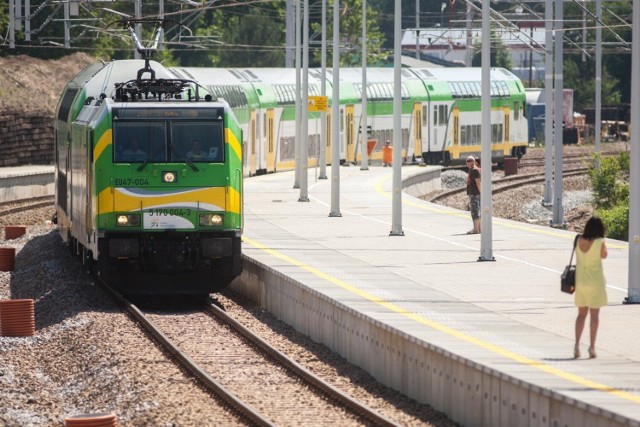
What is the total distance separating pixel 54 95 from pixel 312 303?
47.9 meters

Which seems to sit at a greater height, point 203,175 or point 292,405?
point 203,175

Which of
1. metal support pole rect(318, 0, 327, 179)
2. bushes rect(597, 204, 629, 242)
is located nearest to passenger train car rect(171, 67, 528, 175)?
metal support pole rect(318, 0, 327, 179)

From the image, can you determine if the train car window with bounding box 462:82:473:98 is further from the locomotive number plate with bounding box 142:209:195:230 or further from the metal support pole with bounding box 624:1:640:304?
the metal support pole with bounding box 624:1:640:304

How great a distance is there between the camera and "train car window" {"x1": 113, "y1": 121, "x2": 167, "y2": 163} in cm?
2356

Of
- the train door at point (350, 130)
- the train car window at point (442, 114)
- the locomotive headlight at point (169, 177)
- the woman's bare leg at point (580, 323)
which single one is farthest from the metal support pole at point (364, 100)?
the woman's bare leg at point (580, 323)

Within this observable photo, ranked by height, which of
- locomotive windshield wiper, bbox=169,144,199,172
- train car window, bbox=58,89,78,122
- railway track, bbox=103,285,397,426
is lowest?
railway track, bbox=103,285,397,426

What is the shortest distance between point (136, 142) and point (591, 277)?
1004 cm

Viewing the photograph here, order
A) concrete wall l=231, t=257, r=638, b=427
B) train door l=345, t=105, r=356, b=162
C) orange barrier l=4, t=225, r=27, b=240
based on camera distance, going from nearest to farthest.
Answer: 1. concrete wall l=231, t=257, r=638, b=427
2. orange barrier l=4, t=225, r=27, b=240
3. train door l=345, t=105, r=356, b=162

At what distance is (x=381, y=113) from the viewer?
64.2 meters

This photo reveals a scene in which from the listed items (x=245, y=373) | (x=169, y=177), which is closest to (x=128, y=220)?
(x=169, y=177)

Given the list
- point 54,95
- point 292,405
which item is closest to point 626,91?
point 54,95

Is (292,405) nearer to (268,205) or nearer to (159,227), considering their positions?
(159,227)

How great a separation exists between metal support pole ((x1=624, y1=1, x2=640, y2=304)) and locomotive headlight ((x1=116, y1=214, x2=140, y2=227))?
23.8 ft

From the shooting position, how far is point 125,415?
15.5 m
